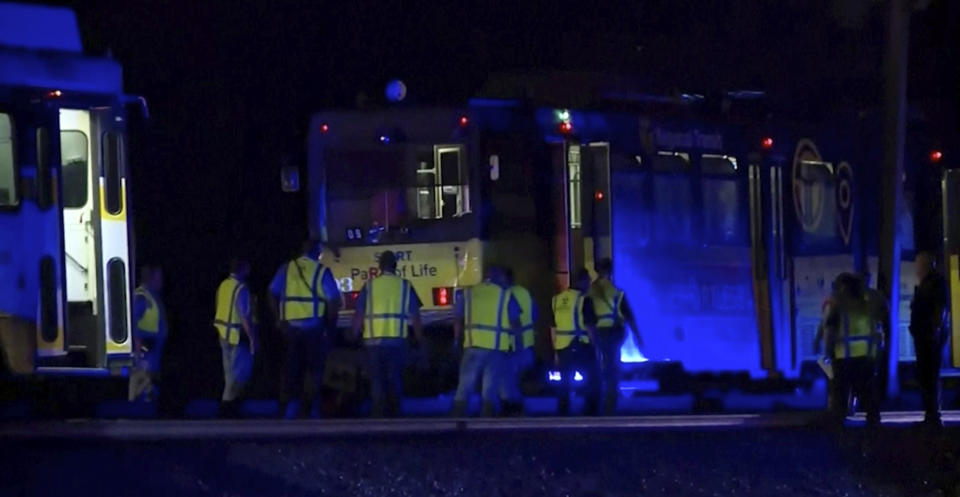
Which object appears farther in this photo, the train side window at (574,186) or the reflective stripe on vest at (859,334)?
the train side window at (574,186)

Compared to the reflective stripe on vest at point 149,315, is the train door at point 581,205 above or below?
above

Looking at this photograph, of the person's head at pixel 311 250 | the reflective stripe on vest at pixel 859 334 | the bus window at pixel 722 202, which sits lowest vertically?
the reflective stripe on vest at pixel 859 334

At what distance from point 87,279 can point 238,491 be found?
202 inches

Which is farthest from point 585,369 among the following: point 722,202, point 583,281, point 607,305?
point 722,202

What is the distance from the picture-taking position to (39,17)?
1529 centimetres

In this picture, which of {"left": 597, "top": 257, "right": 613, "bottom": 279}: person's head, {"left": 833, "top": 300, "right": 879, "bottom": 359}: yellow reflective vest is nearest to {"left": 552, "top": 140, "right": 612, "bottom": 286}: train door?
{"left": 597, "top": 257, "right": 613, "bottom": 279}: person's head

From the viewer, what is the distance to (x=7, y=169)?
14.7 m

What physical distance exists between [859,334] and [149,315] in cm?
689

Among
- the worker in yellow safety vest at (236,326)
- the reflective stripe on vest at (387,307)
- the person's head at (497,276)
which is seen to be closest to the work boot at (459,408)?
the reflective stripe on vest at (387,307)

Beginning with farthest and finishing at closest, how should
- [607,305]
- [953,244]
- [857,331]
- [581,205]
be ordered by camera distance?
[953,244] → [581,205] → [607,305] → [857,331]

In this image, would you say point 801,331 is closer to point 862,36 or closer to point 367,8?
point 367,8

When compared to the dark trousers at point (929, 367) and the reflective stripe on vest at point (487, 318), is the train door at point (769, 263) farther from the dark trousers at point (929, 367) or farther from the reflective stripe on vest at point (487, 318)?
the dark trousers at point (929, 367)

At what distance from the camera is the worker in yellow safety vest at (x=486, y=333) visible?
17219 millimetres

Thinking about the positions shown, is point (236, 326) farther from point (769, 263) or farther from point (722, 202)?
point (769, 263)
